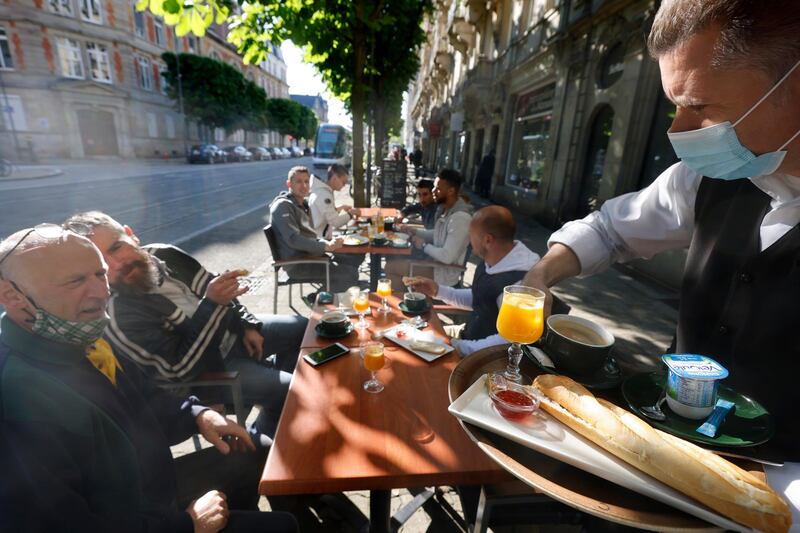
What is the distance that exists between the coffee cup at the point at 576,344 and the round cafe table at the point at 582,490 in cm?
39

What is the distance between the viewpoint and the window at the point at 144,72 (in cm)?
3534

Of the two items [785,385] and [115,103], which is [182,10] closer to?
[785,385]

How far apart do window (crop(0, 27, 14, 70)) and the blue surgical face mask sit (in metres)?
44.1

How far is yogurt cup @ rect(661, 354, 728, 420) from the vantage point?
1060 mm

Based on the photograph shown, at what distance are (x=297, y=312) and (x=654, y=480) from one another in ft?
14.5

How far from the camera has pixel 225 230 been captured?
8.83 m

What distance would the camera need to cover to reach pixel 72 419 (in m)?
1.23

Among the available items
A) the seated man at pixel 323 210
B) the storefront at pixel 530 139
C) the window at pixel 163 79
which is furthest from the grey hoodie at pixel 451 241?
the window at pixel 163 79

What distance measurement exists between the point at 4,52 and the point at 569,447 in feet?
146

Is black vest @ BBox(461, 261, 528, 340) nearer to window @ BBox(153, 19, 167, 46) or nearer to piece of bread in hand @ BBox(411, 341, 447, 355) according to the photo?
piece of bread in hand @ BBox(411, 341, 447, 355)

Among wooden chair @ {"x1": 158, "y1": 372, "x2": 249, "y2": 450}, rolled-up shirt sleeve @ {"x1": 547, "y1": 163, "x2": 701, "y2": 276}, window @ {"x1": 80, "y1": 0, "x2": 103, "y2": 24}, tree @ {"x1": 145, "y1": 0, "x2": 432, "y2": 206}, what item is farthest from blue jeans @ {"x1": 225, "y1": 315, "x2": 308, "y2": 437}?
window @ {"x1": 80, "y1": 0, "x2": 103, "y2": 24}

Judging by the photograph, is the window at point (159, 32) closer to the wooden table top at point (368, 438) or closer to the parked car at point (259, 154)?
the parked car at point (259, 154)

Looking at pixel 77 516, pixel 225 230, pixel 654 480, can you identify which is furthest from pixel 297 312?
pixel 225 230

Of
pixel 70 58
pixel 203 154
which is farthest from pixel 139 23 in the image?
pixel 203 154
